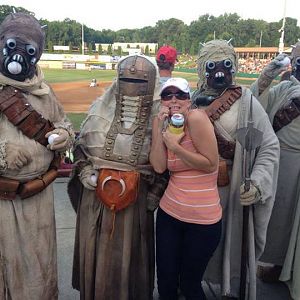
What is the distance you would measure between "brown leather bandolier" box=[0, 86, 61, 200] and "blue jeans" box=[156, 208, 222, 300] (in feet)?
2.68

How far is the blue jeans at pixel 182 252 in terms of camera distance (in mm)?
2486

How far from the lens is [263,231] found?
293 centimetres

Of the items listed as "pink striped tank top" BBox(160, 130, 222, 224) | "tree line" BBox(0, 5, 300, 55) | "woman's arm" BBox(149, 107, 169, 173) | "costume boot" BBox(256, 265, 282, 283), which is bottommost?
"costume boot" BBox(256, 265, 282, 283)

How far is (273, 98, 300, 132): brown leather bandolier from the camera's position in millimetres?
3061

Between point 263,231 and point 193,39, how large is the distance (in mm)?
76370

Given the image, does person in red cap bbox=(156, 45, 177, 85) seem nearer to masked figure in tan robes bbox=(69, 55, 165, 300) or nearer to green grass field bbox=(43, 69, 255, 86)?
masked figure in tan robes bbox=(69, 55, 165, 300)

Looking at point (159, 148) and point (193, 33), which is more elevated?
point (193, 33)

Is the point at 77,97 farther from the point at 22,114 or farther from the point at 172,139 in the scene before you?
the point at 172,139

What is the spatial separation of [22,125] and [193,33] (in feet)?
265

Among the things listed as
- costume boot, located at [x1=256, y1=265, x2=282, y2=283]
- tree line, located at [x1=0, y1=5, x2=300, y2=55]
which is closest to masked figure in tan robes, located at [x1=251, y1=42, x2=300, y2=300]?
costume boot, located at [x1=256, y1=265, x2=282, y2=283]

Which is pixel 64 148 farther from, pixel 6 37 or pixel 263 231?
pixel 263 231

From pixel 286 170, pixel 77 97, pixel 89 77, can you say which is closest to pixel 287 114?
pixel 286 170

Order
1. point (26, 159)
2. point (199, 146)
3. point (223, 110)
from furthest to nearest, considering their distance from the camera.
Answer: point (223, 110) → point (26, 159) → point (199, 146)

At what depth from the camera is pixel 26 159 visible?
2.47 m
